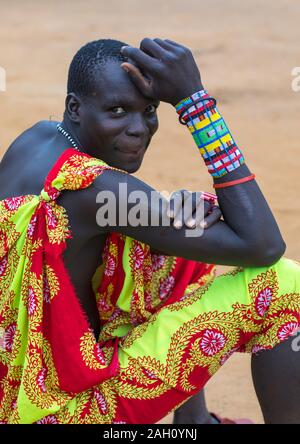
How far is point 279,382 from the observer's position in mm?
2891

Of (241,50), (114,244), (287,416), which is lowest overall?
(241,50)

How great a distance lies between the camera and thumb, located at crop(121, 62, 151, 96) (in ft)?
9.10

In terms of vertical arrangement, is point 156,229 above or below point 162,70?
below

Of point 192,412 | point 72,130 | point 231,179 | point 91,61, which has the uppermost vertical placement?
Answer: point 91,61

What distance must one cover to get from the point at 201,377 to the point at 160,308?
33 cm

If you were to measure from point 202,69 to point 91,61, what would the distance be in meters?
5.08

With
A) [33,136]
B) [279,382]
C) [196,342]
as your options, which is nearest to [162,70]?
[33,136]

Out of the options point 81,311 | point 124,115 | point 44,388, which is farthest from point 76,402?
point 124,115

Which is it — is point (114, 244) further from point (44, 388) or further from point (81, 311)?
point (44, 388)

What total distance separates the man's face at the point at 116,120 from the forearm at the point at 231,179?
147mm

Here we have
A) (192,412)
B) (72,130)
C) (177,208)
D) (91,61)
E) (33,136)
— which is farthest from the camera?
(192,412)

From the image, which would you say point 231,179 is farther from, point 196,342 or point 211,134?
point 196,342

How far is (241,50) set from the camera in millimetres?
8258

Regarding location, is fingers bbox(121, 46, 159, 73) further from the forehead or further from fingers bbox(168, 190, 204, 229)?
fingers bbox(168, 190, 204, 229)
